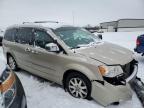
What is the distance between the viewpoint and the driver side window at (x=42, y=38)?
5.13 metres

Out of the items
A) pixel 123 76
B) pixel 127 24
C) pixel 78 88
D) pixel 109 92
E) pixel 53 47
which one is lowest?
pixel 127 24

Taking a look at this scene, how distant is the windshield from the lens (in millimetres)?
4942

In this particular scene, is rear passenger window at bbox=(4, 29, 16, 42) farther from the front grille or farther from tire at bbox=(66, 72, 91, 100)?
the front grille

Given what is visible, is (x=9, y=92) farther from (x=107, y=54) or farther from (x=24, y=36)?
(x=24, y=36)

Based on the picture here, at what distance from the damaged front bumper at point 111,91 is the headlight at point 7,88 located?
5.80ft

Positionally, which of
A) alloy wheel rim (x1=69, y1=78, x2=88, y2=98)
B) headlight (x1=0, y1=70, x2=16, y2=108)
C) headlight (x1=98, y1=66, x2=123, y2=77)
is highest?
headlight (x1=0, y1=70, x2=16, y2=108)

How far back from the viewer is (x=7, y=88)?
2.50 m

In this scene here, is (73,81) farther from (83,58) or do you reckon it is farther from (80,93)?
(83,58)

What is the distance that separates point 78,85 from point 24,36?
250cm

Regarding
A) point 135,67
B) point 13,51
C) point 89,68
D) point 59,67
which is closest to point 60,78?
point 59,67

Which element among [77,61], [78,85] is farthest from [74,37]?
[78,85]

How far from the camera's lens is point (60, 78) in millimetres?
4828

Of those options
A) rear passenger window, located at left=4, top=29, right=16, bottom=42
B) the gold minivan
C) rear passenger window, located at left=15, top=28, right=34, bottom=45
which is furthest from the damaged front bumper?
rear passenger window, located at left=4, top=29, right=16, bottom=42

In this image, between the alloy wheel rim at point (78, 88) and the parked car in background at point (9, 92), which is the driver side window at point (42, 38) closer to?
the alloy wheel rim at point (78, 88)
